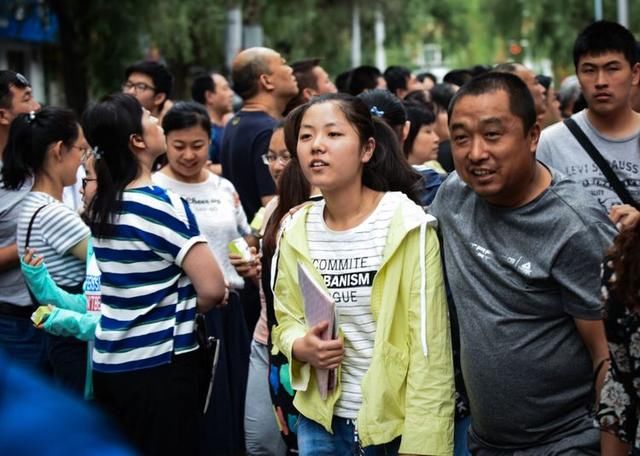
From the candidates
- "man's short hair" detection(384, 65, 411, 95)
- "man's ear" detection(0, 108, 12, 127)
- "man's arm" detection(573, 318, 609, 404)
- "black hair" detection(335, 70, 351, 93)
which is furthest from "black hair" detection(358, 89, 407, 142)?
"man's short hair" detection(384, 65, 411, 95)

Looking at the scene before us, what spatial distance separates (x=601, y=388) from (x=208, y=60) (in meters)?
26.2

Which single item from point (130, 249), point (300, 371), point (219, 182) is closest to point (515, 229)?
point (300, 371)

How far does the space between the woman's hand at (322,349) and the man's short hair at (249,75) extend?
4498 mm

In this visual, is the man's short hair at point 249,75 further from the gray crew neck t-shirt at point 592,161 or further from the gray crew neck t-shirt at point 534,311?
the gray crew neck t-shirt at point 534,311

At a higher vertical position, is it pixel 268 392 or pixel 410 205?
pixel 410 205

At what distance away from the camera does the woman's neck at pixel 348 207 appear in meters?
4.32

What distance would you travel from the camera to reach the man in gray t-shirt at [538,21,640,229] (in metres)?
5.35

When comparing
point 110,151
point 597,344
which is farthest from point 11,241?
point 597,344

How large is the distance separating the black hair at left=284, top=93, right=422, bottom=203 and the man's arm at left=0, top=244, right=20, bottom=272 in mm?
2346

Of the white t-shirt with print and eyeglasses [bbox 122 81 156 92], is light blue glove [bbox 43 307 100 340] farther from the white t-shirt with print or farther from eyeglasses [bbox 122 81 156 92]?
eyeglasses [bbox 122 81 156 92]

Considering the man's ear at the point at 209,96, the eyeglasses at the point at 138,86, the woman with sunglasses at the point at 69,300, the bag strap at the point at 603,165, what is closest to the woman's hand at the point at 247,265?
the woman with sunglasses at the point at 69,300

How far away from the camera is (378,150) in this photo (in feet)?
15.6

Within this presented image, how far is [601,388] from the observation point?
3.57 meters

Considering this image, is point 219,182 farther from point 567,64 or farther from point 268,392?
point 567,64
